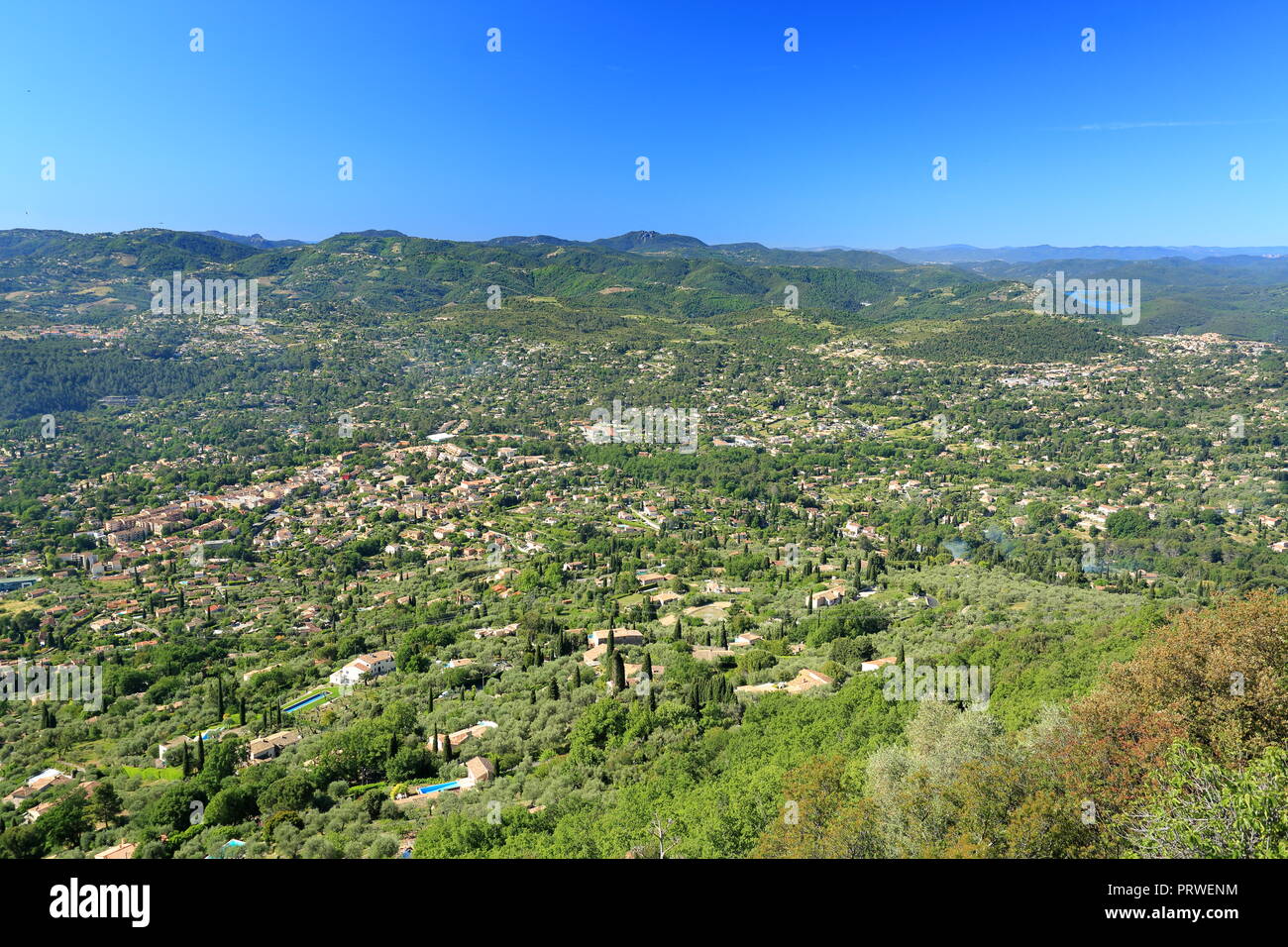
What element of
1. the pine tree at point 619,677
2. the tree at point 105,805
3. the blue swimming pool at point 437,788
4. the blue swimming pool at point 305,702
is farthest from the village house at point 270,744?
the pine tree at point 619,677

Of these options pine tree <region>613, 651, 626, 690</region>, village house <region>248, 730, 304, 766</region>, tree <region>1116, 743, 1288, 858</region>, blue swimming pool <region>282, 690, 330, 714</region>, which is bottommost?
blue swimming pool <region>282, 690, 330, 714</region>

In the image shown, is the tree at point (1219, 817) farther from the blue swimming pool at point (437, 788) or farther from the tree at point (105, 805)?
the tree at point (105, 805)

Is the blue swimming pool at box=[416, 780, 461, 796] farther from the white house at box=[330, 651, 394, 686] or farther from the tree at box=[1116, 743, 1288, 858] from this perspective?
the tree at box=[1116, 743, 1288, 858]

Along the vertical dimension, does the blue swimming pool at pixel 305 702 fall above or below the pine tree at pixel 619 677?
below

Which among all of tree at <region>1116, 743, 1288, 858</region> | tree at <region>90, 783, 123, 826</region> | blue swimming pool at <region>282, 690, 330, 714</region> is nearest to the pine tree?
blue swimming pool at <region>282, 690, 330, 714</region>
